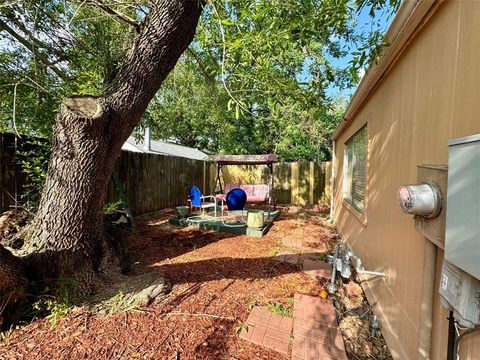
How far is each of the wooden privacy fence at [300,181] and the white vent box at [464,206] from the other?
9.70 meters

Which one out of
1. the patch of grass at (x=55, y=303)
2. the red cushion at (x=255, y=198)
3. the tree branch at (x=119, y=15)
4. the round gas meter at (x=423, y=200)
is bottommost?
the patch of grass at (x=55, y=303)

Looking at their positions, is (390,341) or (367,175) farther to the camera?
(367,175)

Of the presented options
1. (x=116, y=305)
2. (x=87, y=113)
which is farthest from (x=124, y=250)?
(x=87, y=113)

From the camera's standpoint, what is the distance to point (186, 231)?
5805mm

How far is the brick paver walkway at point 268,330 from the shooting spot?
2100 millimetres

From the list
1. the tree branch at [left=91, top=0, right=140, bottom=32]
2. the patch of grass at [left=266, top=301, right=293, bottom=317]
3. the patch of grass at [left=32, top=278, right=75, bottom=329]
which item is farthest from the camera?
the patch of grass at [left=266, top=301, right=293, bottom=317]

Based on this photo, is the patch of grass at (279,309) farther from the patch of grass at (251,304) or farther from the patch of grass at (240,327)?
the patch of grass at (240,327)

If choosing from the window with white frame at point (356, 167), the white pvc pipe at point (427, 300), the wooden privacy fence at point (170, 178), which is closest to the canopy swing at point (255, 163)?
the wooden privacy fence at point (170, 178)

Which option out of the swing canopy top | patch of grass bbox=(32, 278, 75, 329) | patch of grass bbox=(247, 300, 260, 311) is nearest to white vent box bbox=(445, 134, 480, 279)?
patch of grass bbox=(247, 300, 260, 311)

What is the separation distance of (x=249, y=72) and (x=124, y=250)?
297 centimetres

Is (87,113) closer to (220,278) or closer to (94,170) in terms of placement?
(94,170)

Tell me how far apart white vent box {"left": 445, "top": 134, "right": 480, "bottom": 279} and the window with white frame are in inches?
108

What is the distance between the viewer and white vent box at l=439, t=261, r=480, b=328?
94cm

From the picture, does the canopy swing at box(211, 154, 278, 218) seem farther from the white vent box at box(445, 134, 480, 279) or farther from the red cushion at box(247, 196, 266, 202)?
the white vent box at box(445, 134, 480, 279)
